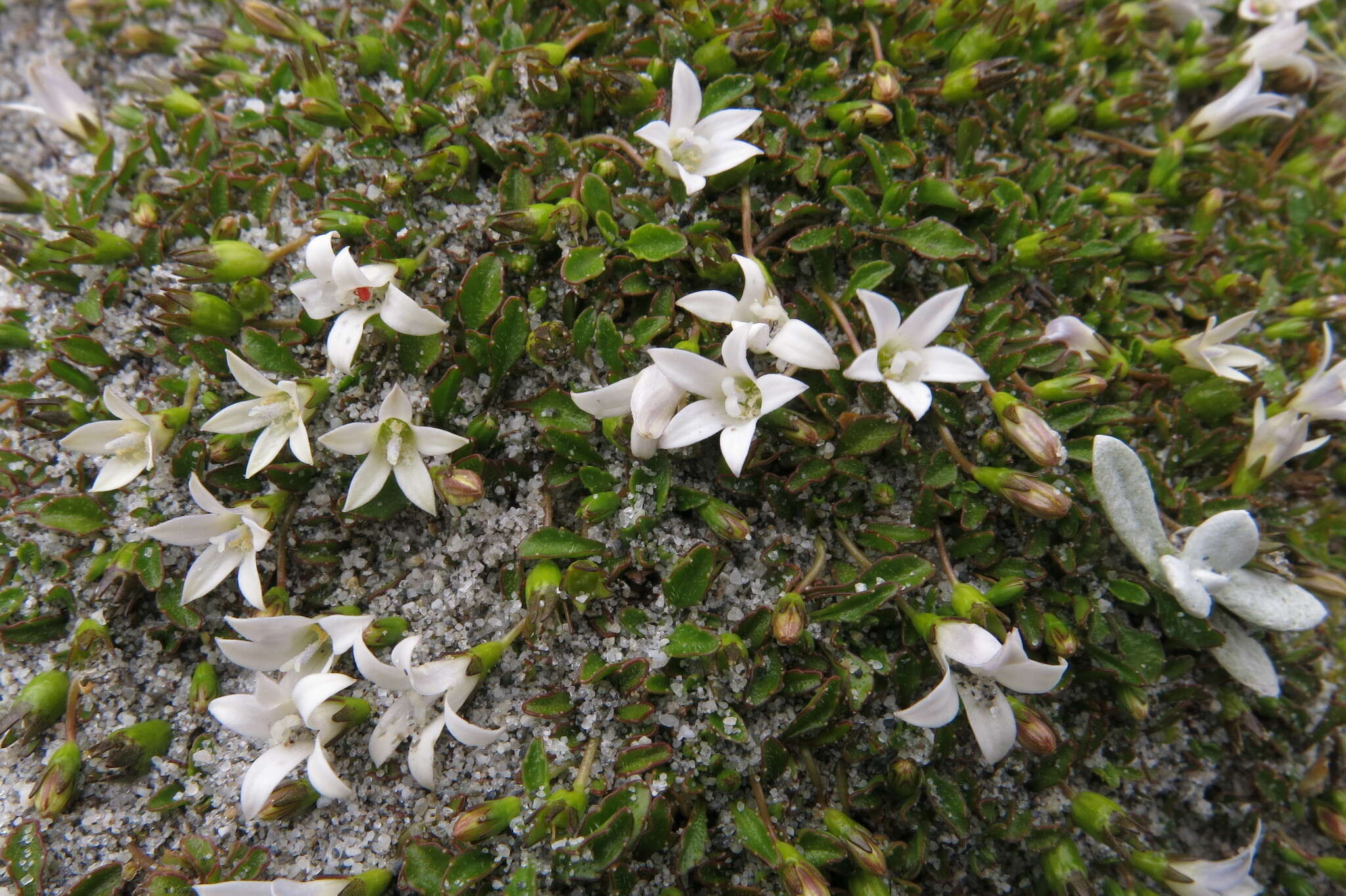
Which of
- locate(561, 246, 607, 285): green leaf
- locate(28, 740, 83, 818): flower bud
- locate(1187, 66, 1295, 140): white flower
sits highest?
locate(1187, 66, 1295, 140): white flower

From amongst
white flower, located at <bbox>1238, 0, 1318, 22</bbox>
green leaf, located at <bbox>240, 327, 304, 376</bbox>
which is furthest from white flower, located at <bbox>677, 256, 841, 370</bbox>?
white flower, located at <bbox>1238, 0, 1318, 22</bbox>

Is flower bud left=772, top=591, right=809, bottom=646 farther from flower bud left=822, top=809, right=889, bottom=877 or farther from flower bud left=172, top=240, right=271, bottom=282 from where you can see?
flower bud left=172, top=240, right=271, bottom=282

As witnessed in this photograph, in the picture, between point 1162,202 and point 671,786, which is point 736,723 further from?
point 1162,202

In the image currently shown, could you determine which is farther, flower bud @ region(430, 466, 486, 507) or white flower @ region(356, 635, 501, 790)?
flower bud @ region(430, 466, 486, 507)

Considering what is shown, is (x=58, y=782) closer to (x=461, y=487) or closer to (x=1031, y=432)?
(x=461, y=487)

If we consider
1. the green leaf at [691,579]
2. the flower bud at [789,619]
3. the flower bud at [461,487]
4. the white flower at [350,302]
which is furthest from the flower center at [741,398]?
the white flower at [350,302]


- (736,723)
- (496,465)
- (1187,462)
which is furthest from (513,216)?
(1187,462)

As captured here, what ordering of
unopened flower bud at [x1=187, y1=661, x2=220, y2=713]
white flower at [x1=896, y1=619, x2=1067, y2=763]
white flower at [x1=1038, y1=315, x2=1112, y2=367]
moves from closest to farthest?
1. white flower at [x1=896, y1=619, x2=1067, y2=763]
2. unopened flower bud at [x1=187, y1=661, x2=220, y2=713]
3. white flower at [x1=1038, y1=315, x2=1112, y2=367]
